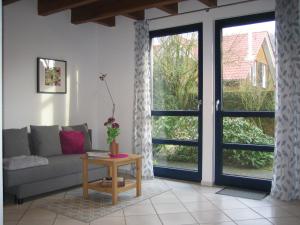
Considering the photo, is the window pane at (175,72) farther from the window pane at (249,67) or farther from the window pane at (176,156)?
the window pane at (176,156)

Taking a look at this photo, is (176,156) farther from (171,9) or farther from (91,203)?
(171,9)

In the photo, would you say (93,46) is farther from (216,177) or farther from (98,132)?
(216,177)

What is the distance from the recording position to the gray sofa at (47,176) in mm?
3562

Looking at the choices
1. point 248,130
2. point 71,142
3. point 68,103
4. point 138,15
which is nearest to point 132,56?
point 138,15

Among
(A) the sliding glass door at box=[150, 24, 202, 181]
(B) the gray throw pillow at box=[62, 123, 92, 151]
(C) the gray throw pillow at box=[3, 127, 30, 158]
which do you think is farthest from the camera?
(B) the gray throw pillow at box=[62, 123, 92, 151]

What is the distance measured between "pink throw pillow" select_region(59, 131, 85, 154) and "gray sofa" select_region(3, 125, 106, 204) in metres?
0.13

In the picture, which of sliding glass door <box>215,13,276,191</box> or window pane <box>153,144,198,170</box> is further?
window pane <box>153,144,198,170</box>

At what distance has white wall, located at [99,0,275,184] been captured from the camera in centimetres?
445

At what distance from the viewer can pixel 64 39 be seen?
17.0 ft

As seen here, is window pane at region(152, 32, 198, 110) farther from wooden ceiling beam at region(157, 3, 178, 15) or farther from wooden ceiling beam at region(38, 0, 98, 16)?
wooden ceiling beam at region(38, 0, 98, 16)

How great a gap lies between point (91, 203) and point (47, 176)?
61 cm

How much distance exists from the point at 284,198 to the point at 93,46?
377 cm

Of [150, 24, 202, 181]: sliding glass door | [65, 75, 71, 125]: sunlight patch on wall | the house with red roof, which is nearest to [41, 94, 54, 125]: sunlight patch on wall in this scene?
[65, 75, 71, 125]: sunlight patch on wall

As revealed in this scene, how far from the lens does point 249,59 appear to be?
439 centimetres
